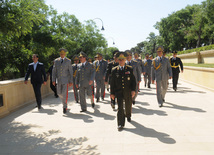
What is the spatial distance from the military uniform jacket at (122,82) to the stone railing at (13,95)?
396 centimetres

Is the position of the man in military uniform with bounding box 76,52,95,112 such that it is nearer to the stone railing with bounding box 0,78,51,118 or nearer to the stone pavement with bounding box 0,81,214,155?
the stone pavement with bounding box 0,81,214,155

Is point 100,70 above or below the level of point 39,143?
above

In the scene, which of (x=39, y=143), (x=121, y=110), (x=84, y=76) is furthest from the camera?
(x=84, y=76)

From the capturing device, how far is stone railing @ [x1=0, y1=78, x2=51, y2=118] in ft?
24.4

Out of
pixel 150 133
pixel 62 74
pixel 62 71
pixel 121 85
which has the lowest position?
pixel 150 133

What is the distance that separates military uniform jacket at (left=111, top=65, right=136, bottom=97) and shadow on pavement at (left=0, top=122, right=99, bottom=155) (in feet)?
4.76

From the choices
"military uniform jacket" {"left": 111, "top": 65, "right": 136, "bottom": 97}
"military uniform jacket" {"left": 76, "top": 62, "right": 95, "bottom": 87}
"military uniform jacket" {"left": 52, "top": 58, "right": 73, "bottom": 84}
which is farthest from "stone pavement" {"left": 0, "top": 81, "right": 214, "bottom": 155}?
"military uniform jacket" {"left": 52, "top": 58, "right": 73, "bottom": 84}

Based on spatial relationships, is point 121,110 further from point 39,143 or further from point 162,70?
point 162,70

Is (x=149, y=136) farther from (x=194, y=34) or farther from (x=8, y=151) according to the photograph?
(x=194, y=34)

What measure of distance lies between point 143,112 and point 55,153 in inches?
156

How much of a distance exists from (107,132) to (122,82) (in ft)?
4.22

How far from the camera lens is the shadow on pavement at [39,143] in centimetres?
432

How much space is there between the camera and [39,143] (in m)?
4.77

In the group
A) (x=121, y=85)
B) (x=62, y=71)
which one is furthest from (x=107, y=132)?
(x=62, y=71)
